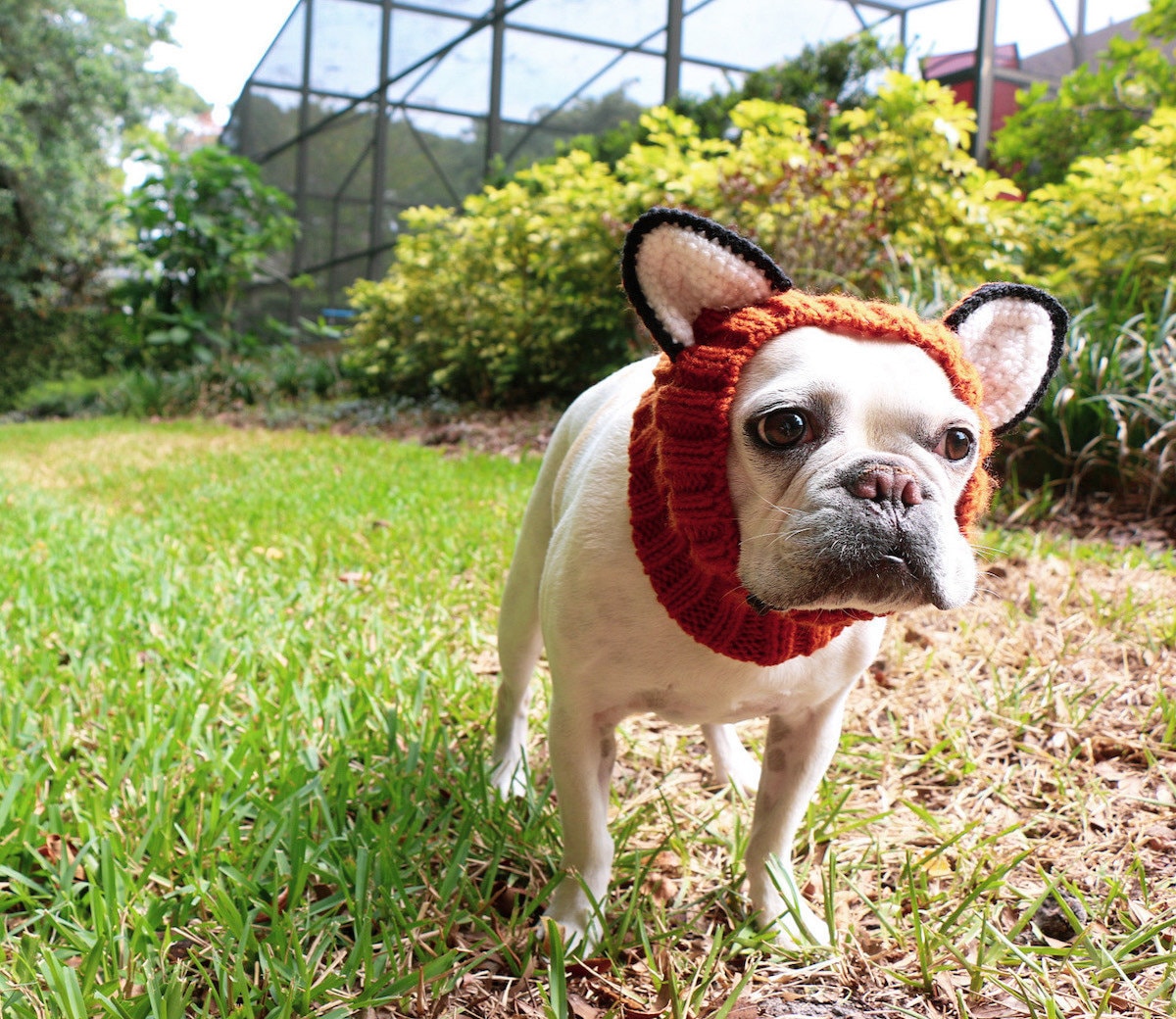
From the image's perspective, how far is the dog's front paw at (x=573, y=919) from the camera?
167cm

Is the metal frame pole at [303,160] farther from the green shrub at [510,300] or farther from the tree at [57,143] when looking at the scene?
the green shrub at [510,300]

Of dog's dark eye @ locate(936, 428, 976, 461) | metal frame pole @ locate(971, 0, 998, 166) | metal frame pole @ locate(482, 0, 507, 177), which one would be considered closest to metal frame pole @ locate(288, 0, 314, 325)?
metal frame pole @ locate(482, 0, 507, 177)

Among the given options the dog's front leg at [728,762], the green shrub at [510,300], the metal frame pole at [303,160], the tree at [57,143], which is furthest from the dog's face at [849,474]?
the metal frame pole at [303,160]

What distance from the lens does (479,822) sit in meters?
2.01

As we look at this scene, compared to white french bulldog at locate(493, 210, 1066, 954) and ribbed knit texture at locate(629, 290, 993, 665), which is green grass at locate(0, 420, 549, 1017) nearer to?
white french bulldog at locate(493, 210, 1066, 954)

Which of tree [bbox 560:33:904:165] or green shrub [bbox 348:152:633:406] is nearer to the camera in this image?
green shrub [bbox 348:152:633:406]

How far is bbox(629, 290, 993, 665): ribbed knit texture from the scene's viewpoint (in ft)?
4.36

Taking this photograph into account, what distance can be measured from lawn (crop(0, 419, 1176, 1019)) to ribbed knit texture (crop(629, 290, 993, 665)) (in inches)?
22.8

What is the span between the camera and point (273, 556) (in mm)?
4246

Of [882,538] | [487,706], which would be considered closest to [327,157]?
[487,706]

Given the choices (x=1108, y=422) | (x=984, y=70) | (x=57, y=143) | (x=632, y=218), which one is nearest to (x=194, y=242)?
(x=57, y=143)

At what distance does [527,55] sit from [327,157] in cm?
542

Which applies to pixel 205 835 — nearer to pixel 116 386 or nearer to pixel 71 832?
pixel 71 832

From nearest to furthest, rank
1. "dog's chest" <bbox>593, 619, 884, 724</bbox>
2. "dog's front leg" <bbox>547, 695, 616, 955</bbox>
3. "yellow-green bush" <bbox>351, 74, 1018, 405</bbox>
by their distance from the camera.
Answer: "dog's chest" <bbox>593, 619, 884, 724</bbox> < "dog's front leg" <bbox>547, 695, 616, 955</bbox> < "yellow-green bush" <bbox>351, 74, 1018, 405</bbox>
